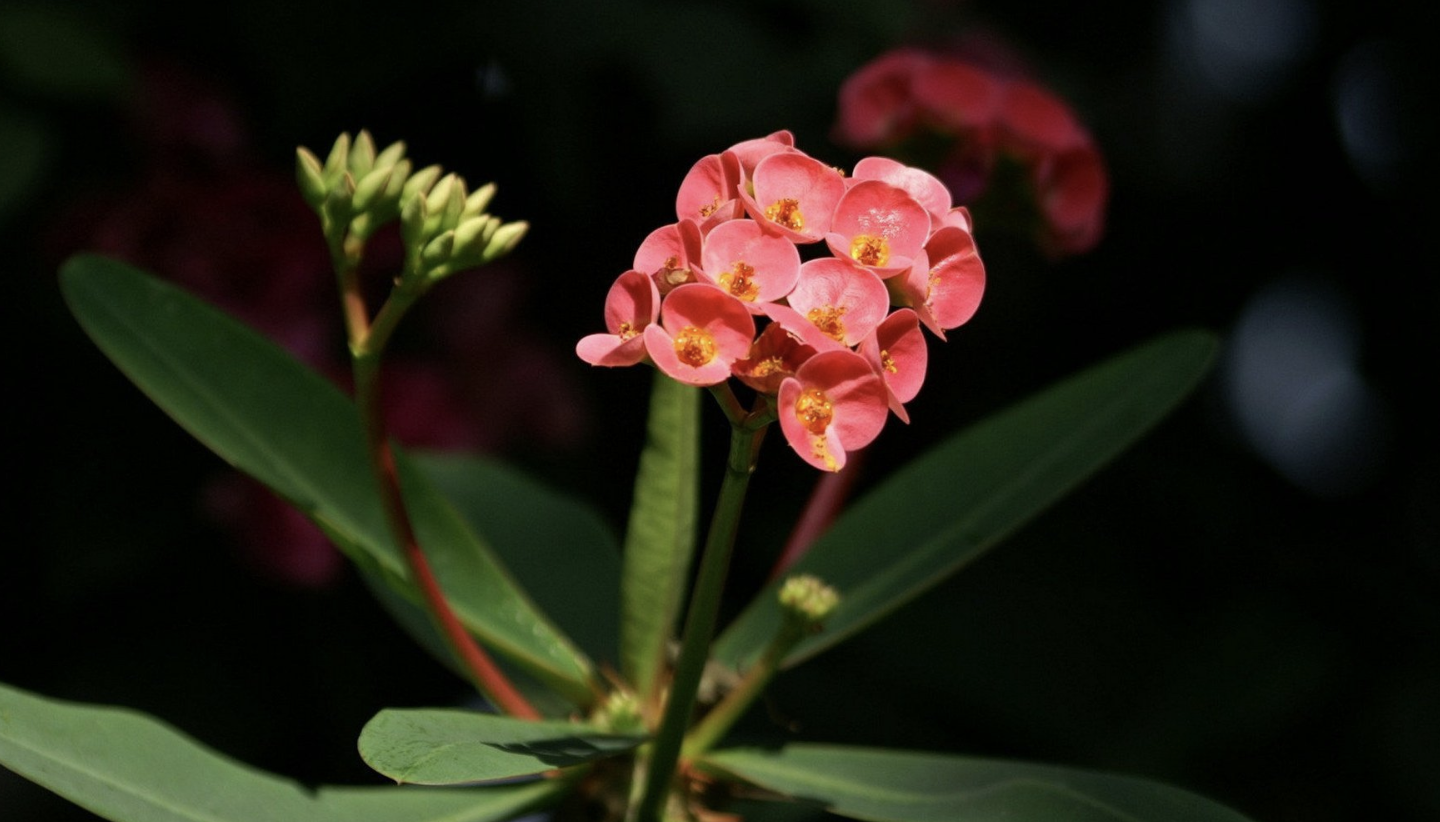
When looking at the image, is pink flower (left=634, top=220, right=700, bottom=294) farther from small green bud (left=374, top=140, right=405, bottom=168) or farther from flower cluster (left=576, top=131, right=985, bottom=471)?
small green bud (left=374, top=140, right=405, bottom=168)

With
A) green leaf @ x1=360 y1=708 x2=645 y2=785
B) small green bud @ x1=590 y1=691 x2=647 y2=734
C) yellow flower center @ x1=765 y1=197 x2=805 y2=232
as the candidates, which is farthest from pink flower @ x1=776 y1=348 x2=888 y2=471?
small green bud @ x1=590 y1=691 x2=647 y2=734

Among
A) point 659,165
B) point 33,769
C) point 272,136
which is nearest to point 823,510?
point 33,769

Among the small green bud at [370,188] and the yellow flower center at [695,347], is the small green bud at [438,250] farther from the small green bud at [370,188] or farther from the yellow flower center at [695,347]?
the yellow flower center at [695,347]

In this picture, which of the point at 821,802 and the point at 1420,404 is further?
the point at 1420,404

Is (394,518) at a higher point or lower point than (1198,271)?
lower

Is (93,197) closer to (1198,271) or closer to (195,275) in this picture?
(195,275)
